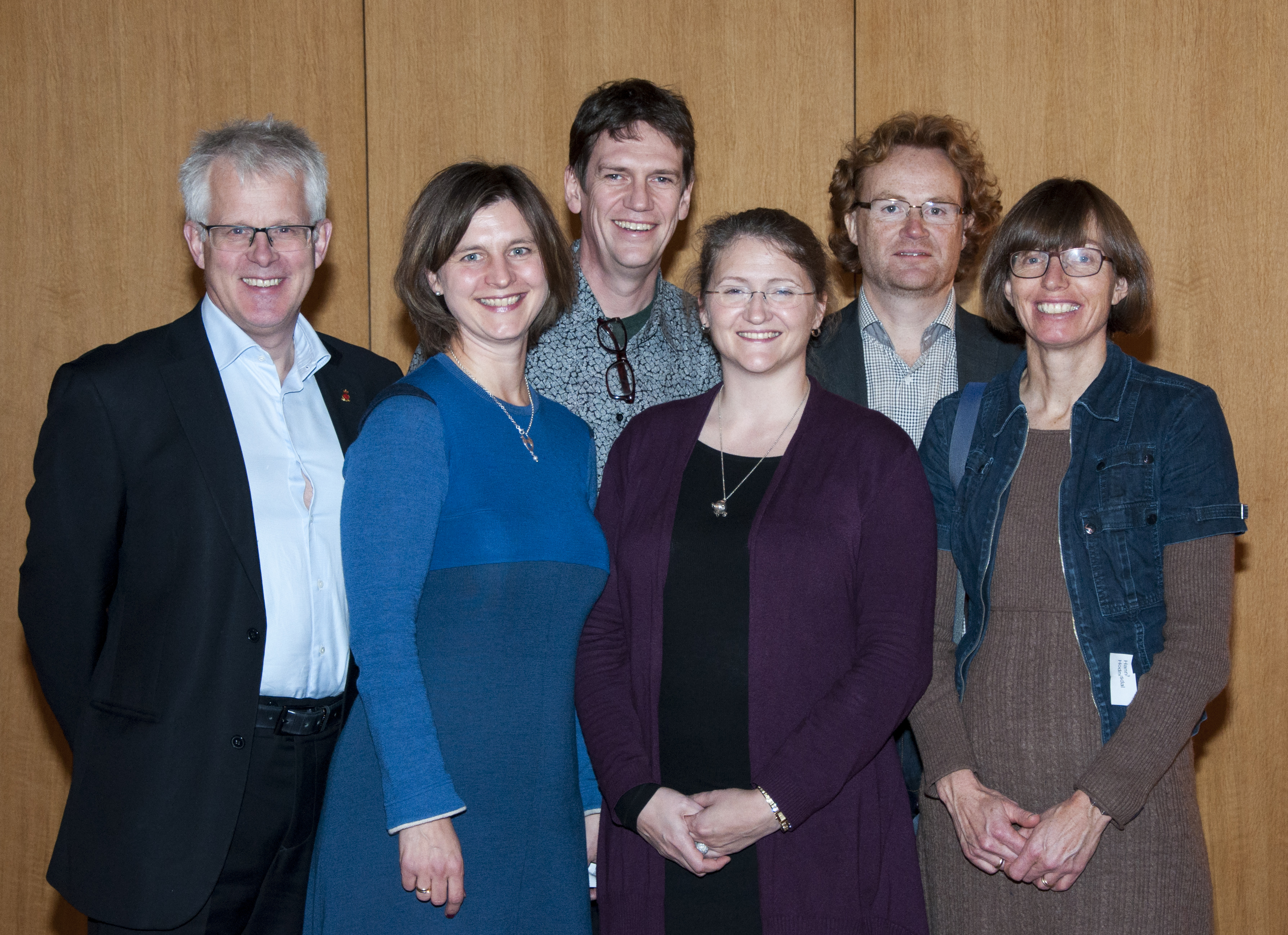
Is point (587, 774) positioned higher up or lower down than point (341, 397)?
lower down

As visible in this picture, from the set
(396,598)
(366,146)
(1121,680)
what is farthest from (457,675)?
(366,146)

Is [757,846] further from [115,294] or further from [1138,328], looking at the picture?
[115,294]

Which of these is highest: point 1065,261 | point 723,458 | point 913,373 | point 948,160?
point 948,160

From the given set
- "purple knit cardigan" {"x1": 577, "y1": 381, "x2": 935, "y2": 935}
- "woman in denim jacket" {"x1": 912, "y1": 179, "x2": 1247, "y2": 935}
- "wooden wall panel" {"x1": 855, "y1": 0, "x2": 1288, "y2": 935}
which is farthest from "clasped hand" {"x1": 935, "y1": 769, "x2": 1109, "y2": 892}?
"wooden wall panel" {"x1": 855, "y1": 0, "x2": 1288, "y2": 935}

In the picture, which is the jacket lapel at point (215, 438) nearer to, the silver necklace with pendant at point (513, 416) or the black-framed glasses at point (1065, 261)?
the silver necklace with pendant at point (513, 416)

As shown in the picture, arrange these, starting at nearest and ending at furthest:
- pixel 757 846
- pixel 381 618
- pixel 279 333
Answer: pixel 381 618
pixel 757 846
pixel 279 333

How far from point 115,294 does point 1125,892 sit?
3675 millimetres

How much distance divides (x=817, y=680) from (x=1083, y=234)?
112 centimetres

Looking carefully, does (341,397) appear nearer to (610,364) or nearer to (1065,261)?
(610,364)

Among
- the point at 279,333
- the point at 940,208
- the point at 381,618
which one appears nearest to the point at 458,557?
the point at 381,618

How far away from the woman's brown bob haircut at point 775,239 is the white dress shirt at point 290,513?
926 mm

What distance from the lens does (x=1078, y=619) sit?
208 centimetres

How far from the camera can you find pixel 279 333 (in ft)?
7.41

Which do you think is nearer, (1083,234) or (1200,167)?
(1083,234)
